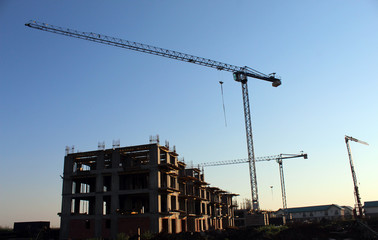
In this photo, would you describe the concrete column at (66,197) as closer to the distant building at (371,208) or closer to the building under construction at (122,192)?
the building under construction at (122,192)

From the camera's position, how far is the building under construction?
47.2 m

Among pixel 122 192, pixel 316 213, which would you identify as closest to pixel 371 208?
pixel 316 213

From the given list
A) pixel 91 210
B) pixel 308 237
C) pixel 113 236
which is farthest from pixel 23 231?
pixel 308 237

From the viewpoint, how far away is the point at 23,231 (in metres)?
57.3

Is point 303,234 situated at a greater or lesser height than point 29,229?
lesser

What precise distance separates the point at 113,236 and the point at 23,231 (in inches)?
836

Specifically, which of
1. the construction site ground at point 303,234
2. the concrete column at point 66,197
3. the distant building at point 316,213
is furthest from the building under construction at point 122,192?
the distant building at point 316,213

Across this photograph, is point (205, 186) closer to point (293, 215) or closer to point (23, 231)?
point (23, 231)

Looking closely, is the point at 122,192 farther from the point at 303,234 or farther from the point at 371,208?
the point at 371,208

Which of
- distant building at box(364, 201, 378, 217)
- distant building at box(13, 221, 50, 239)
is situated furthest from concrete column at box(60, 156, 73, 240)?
distant building at box(364, 201, 378, 217)

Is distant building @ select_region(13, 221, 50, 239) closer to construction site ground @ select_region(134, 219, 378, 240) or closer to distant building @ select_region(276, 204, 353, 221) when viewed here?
construction site ground @ select_region(134, 219, 378, 240)

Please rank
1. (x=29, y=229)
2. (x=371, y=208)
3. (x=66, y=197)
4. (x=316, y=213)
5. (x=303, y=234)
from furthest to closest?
(x=316, y=213)
(x=371, y=208)
(x=29, y=229)
(x=66, y=197)
(x=303, y=234)

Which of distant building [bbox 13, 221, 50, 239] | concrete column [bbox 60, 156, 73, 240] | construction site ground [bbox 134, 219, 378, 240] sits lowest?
construction site ground [bbox 134, 219, 378, 240]

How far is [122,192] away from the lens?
160ft
